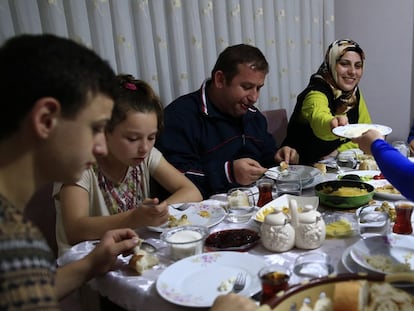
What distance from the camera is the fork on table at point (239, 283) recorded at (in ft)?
3.23

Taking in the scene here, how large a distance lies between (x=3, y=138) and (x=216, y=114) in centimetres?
153

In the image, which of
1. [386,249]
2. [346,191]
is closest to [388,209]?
[346,191]

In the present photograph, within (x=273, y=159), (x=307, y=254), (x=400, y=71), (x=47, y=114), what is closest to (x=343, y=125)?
(x=273, y=159)

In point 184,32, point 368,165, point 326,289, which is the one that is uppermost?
point 184,32

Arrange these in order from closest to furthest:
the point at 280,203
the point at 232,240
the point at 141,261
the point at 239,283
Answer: the point at 239,283, the point at 141,261, the point at 232,240, the point at 280,203

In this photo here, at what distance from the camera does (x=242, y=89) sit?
2.13 metres

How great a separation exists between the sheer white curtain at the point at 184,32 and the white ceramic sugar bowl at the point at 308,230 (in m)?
1.45

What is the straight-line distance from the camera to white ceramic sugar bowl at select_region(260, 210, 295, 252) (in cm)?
115

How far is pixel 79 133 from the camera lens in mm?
790

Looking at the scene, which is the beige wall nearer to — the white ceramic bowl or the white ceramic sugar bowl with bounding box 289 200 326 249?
the white ceramic sugar bowl with bounding box 289 200 326 249

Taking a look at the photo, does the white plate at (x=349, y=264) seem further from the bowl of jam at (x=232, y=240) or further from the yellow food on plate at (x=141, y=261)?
the yellow food on plate at (x=141, y=261)

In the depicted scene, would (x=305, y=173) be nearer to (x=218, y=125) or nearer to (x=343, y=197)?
(x=343, y=197)

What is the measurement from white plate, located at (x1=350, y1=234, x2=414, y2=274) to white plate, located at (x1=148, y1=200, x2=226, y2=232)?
0.47 meters

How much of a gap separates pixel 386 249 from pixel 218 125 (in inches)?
48.7
